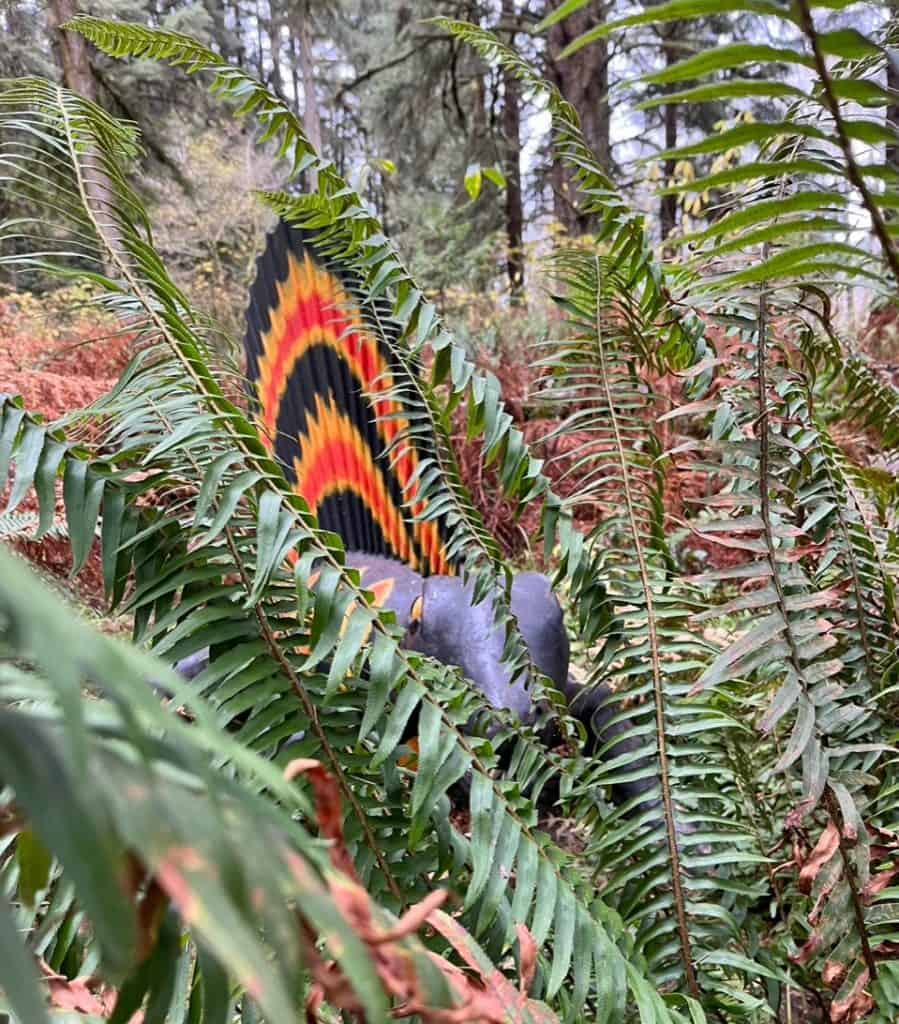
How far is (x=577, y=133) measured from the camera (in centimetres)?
112

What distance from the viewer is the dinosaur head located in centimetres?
141

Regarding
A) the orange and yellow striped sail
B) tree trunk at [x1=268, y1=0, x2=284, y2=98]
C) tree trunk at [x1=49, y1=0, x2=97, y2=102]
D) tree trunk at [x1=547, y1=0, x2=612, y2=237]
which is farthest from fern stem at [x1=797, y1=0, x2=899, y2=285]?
tree trunk at [x1=268, y1=0, x2=284, y2=98]

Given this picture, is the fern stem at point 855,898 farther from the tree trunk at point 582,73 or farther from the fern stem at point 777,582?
the tree trunk at point 582,73

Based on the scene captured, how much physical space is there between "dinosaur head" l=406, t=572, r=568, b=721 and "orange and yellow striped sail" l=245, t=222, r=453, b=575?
8.4 inches

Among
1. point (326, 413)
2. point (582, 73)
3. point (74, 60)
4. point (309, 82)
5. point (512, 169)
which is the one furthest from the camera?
point (309, 82)

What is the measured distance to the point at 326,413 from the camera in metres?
1.98

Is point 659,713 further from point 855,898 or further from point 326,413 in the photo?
point 326,413

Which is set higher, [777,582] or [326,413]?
[326,413]

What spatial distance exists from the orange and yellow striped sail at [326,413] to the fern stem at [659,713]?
0.74 m

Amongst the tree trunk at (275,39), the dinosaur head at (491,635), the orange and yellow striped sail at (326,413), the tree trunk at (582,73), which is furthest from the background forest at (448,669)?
the tree trunk at (275,39)

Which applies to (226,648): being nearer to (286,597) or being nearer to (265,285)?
(286,597)

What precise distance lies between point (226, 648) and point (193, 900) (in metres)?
0.65

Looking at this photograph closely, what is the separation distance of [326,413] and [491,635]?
84 cm

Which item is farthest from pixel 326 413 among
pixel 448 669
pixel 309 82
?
pixel 309 82
